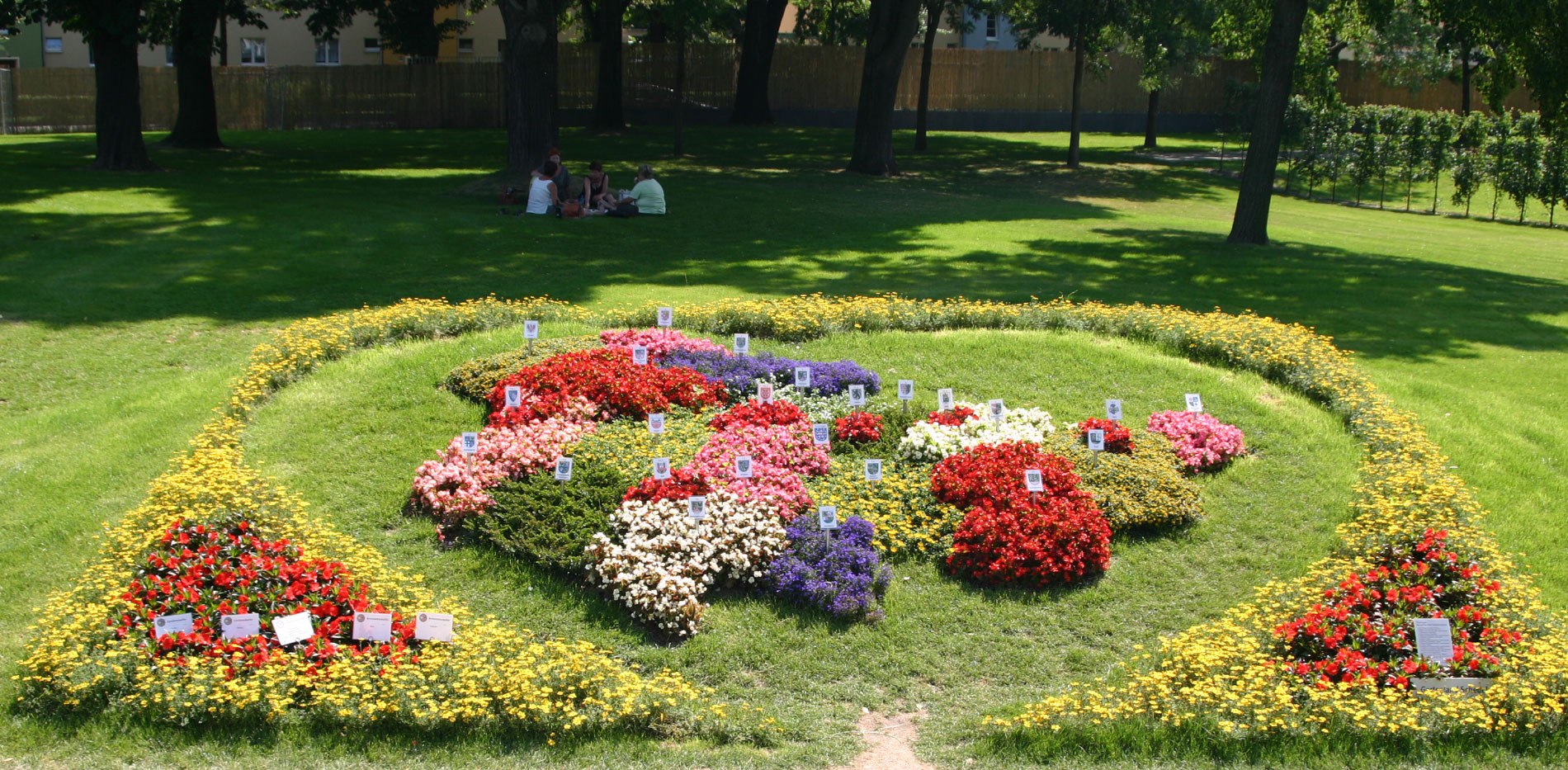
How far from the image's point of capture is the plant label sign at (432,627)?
6.21 m

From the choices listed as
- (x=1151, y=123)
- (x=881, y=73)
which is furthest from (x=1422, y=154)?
(x=881, y=73)

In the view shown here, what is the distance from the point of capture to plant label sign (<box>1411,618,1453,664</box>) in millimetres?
6109

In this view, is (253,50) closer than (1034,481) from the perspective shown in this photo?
No

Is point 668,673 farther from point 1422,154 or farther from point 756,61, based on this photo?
point 756,61

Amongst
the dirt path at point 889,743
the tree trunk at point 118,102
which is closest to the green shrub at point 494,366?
the dirt path at point 889,743

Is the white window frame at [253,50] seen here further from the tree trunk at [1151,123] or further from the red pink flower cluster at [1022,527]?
the red pink flower cluster at [1022,527]

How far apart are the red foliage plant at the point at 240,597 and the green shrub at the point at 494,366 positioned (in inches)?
121

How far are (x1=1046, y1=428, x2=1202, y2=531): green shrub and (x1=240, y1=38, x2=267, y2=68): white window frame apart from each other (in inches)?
1724

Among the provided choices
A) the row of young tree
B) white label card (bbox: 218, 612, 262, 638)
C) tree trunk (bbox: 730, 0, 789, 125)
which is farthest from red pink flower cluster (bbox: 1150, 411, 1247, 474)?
tree trunk (bbox: 730, 0, 789, 125)

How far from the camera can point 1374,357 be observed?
491 inches

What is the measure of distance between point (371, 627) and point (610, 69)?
1201 inches

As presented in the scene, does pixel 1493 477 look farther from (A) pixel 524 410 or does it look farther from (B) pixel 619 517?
(A) pixel 524 410

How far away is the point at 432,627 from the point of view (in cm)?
623

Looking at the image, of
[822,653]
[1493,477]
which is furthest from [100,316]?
[1493,477]
